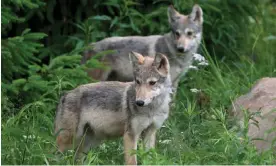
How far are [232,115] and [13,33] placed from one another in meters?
4.06

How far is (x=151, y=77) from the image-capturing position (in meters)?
7.75

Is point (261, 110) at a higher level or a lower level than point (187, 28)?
lower

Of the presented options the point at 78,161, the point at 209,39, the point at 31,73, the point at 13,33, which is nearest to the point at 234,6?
the point at 209,39

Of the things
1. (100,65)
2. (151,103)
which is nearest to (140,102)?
(151,103)

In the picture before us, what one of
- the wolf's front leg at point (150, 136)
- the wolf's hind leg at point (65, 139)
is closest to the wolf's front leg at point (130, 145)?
the wolf's front leg at point (150, 136)

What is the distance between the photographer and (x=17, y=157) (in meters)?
7.01

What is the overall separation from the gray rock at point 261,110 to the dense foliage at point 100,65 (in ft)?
0.64

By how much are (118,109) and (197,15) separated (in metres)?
4.23

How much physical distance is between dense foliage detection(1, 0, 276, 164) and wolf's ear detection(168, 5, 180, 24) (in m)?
0.47

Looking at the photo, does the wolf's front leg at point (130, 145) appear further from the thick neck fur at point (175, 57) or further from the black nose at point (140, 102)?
the thick neck fur at point (175, 57)

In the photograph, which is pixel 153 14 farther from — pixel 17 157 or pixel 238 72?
pixel 17 157

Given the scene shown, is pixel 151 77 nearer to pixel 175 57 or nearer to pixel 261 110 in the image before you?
pixel 261 110

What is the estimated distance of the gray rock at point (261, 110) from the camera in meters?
7.75

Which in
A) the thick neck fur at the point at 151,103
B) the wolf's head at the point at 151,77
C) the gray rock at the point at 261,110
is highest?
the wolf's head at the point at 151,77
